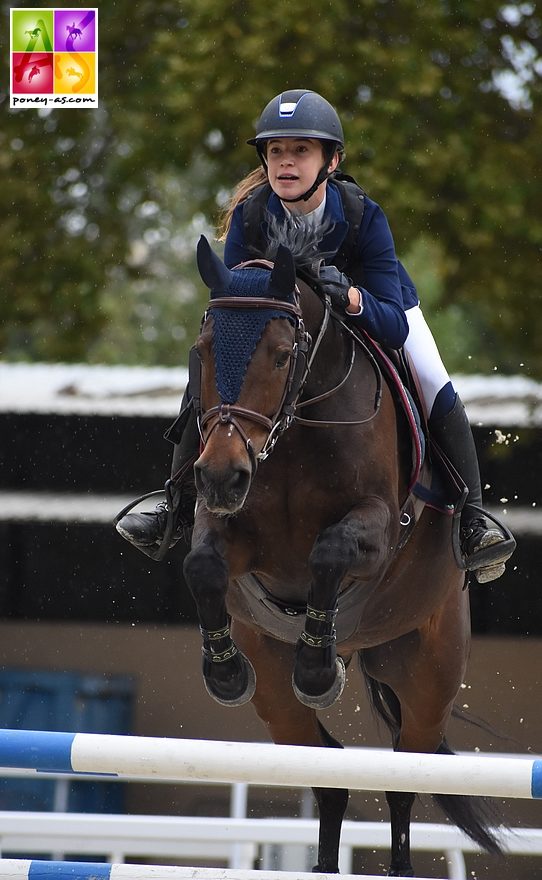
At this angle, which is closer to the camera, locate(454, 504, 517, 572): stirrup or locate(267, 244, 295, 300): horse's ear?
locate(267, 244, 295, 300): horse's ear

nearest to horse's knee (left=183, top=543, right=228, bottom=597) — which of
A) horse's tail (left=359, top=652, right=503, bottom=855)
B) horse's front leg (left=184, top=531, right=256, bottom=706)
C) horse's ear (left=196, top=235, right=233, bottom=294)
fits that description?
horse's front leg (left=184, top=531, right=256, bottom=706)

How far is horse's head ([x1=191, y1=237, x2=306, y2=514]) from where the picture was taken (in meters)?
2.42

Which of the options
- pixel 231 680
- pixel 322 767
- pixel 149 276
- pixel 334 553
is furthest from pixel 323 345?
pixel 149 276

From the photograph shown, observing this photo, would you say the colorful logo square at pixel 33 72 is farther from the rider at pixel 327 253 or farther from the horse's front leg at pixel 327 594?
the horse's front leg at pixel 327 594

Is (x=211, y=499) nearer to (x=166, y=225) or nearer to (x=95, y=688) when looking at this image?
(x=95, y=688)

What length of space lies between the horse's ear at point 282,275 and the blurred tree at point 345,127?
173 inches

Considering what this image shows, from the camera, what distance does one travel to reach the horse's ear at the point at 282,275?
2580 millimetres

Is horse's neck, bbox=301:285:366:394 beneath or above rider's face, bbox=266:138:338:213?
beneath

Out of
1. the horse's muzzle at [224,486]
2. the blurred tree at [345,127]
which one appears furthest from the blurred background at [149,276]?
Answer: the horse's muzzle at [224,486]

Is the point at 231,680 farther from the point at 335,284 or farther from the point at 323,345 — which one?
the point at 335,284

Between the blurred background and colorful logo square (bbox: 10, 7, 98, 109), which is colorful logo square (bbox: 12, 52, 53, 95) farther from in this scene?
the blurred background

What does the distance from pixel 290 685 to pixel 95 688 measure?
307 centimetres

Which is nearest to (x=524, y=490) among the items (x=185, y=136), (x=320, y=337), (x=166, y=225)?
(x=185, y=136)

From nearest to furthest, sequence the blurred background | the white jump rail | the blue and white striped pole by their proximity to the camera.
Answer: the blue and white striped pole < the white jump rail < the blurred background
